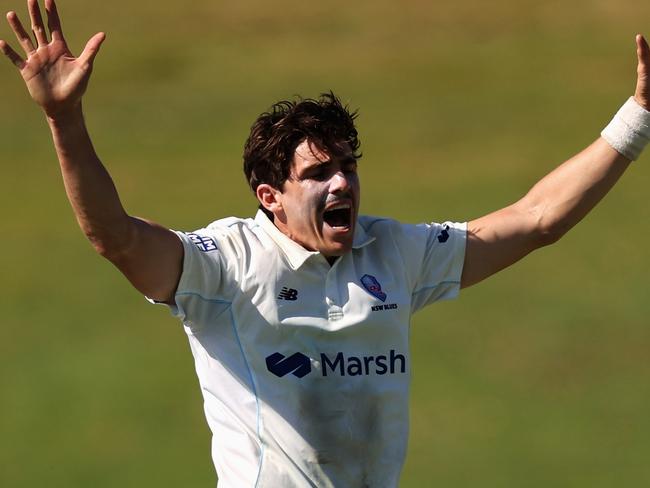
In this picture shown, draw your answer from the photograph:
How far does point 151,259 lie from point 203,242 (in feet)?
1.39

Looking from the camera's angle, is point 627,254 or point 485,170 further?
point 485,170

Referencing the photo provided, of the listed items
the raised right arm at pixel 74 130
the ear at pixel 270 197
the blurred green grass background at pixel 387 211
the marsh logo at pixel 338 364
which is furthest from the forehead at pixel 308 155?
Result: the blurred green grass background at pixel 387 211

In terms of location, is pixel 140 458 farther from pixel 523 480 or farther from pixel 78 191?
pixel 78 191

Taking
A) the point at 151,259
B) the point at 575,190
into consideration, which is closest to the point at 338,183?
the point at 151,259

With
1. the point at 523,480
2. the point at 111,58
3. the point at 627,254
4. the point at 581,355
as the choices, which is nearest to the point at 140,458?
the point at 523,480

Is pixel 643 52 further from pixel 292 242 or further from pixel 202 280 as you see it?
pixel 202 280

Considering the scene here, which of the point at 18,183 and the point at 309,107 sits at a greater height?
the point at 18,183

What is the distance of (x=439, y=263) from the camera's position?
334 inches

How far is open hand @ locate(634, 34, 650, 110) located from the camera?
8.46 metres

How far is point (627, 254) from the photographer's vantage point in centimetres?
1939

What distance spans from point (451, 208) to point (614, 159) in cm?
1174

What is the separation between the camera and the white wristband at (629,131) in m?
8.58

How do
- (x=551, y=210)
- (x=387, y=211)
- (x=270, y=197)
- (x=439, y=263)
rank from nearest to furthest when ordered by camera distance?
(x=270, y=197), (x=439, y=263), (x=551, y=210), (x=387, y=211)

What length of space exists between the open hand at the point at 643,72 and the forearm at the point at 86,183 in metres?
2.83
